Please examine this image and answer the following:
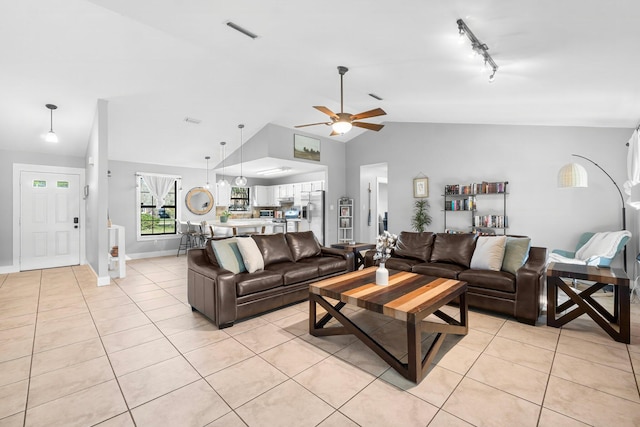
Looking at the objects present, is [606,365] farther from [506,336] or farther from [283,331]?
[283,331]

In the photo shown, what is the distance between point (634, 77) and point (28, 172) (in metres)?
9.43

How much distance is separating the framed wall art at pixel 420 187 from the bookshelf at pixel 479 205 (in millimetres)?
418

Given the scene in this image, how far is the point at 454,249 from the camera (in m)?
4.10

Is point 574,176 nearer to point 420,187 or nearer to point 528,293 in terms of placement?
point 528,293

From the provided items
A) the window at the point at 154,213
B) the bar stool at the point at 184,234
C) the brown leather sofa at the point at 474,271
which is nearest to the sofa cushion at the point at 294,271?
the brown leather sofa at the point at 474,271

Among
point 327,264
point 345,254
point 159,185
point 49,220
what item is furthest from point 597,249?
point 49,220

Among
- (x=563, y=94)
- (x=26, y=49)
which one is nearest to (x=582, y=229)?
(x=563, y=94)

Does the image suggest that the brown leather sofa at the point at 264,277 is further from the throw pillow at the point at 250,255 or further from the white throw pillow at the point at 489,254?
the white throw pillow at the point at 489,254

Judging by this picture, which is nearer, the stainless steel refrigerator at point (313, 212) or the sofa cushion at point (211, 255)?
the sofa cushion at point (211, 255)

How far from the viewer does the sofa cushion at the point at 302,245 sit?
4332mm

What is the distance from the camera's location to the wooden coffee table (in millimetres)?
2135

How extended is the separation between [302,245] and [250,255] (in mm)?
1060

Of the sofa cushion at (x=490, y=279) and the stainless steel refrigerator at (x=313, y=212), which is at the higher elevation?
the stainless steel refrigerator at (x=313, y=212)

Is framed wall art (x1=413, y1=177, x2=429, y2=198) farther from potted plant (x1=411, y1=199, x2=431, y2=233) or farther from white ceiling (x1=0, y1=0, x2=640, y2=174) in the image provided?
white ceiling (x1=0, y1=0, x2=640, y2=174)
